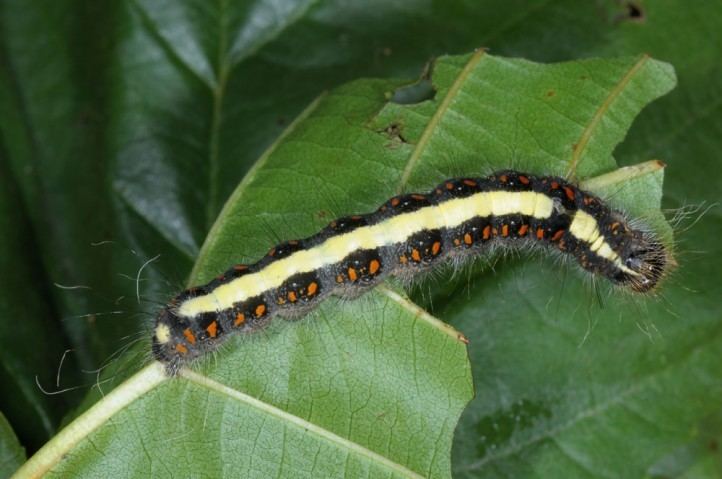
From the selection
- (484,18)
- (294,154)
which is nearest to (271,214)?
(294,154)

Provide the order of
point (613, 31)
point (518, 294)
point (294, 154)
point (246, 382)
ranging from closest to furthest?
point (246, 382) < point (294, 154) < point (518, 294) < point (613, 31)

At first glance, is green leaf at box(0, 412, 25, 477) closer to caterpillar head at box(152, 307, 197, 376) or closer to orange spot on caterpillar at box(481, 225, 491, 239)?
caterpillar head at box(152, 307, 197, 376)

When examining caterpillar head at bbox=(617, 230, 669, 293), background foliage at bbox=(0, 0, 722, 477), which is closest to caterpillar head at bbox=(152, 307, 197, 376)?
background foliage at bbox=(0, 0, 722, 477)

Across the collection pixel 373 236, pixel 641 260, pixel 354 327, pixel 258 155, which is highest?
pixel 373 236

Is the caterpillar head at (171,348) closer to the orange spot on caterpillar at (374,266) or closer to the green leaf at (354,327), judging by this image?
the green leaf at (354,327)

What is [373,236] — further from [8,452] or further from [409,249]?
[8,452]

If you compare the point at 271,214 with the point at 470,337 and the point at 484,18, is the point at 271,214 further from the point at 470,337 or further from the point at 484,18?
the point at 484,18

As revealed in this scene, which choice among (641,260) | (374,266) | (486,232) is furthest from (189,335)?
(641,260)
